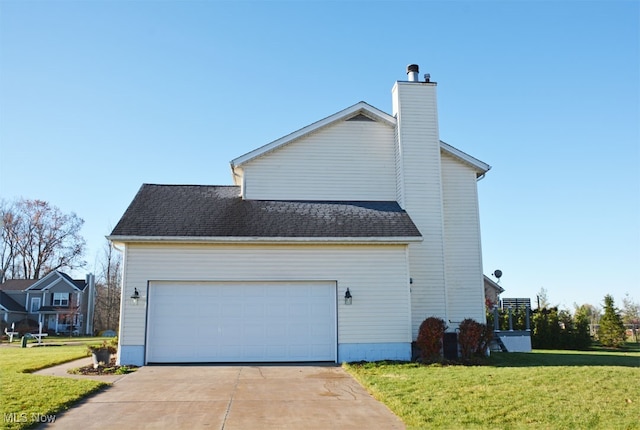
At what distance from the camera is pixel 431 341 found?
14148mm

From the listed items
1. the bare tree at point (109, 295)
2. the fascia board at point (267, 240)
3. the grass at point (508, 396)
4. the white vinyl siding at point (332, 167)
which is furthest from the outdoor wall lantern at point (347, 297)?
the bare tree at point (109, 295)

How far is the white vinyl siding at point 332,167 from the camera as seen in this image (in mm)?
16812

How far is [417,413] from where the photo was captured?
7.71m

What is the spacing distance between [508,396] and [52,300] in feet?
162

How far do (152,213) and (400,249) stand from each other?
746 cm

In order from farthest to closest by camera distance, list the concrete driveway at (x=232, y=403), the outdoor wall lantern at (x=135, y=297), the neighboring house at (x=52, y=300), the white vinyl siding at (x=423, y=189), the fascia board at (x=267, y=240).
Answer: the neighboring house at (x=52, y=300), the white vinyl siding at (x=423, y=189), the fascia board at (x=267, y=240), the outdoor wall lantern at (x=135, y=297), the concrete driveway at (x=232, y=403)

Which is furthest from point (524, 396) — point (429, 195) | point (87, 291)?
point (87, 291)

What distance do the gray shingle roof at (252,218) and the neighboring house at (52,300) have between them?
119 feet

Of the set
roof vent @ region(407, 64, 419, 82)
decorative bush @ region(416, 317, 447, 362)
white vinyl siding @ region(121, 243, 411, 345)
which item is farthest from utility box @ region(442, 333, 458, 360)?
roof vent @ region(407, 64, 419, 82)

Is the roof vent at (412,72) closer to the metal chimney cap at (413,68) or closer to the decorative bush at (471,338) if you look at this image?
the metal chimney cap at (413,68)

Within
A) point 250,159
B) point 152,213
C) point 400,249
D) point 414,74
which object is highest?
point 414,74

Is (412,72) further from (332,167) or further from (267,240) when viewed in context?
(267,240)

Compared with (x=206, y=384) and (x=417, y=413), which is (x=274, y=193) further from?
(x=417, y=413)

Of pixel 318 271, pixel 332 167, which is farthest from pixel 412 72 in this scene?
pixel 318 271
